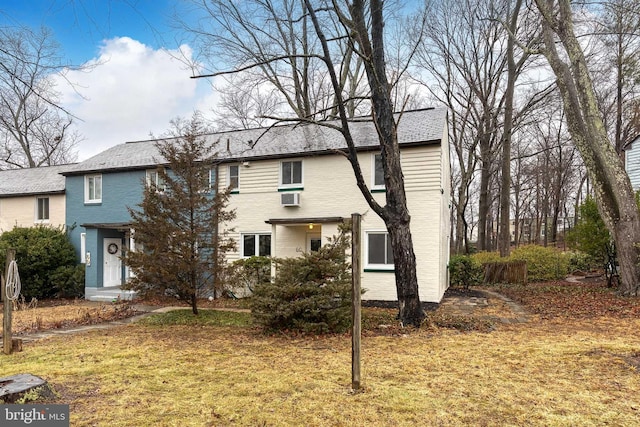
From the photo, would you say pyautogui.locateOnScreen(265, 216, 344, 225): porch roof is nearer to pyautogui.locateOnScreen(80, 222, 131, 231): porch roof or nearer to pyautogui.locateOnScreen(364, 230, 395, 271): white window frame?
pyautogui.locateOnScreen(364, 230, 395, 271): white window frame

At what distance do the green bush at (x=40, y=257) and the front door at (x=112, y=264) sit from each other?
1.25m

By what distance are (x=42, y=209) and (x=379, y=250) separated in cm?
1646

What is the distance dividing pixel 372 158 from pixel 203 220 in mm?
5999

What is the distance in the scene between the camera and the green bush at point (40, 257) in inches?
621

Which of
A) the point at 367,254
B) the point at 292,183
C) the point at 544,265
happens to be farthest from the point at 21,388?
the point at 544,265

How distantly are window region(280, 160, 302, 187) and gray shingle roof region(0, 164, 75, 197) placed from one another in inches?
435

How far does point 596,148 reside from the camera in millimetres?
12195

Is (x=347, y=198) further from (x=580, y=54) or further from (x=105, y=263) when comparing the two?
(x=105, y=263)

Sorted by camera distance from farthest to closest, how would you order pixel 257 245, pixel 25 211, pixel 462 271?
1. pixel 25 211
2. pixel 462 271
3. pixel 257 245

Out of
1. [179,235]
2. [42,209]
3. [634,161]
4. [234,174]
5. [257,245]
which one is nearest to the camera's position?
[179,235]

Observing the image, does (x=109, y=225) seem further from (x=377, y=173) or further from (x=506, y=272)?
(x=506, y=272)

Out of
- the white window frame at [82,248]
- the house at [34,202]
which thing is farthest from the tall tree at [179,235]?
the house at [34,202]

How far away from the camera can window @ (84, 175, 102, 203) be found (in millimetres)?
17266

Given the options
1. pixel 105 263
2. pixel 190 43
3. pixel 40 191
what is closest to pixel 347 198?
pixel 190 43
